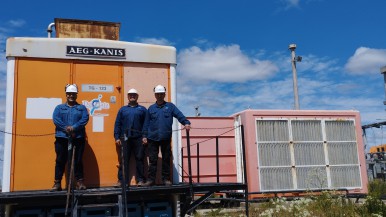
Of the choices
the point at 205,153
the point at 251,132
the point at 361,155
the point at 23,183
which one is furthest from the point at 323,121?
the point at 23,183

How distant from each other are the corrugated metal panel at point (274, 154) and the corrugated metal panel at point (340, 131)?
189cm

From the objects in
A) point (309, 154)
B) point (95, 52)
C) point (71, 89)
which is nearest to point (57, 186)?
point (71, 89)

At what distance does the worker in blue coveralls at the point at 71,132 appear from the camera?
21.4 ft

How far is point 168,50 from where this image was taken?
7895 mm

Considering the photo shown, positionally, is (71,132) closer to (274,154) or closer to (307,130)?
(274,154)

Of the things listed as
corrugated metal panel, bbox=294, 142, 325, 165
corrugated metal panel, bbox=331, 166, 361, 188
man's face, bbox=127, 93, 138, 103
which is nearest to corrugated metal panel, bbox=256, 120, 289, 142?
corrugated metal panel, bbox=294, 142, 325, 165

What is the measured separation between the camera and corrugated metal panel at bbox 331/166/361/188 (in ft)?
46.8

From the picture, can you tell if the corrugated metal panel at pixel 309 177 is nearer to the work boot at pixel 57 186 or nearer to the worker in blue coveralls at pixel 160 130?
the worker in blue coveralls at pixel 160 130

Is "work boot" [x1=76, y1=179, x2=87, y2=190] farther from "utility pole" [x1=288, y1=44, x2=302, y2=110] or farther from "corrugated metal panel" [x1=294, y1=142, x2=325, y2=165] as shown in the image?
"utility pole" [x1=288, y1=44, x2=302, y2=110]

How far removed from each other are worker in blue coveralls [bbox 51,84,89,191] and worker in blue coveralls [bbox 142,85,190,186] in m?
1.11

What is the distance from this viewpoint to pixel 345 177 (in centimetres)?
1443

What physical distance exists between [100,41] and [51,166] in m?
2.50

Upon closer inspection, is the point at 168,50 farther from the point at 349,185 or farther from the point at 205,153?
the point at 349,185

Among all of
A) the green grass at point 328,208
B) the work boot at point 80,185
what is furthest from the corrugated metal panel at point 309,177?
the work boot at point 80,185
